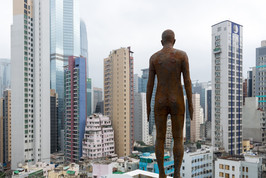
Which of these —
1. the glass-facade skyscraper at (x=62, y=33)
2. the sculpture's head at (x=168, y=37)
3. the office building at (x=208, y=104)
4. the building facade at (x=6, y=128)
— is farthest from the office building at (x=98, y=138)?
the glass-facade skyscraper at (x=62, y=33)

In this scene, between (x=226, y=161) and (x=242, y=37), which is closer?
(x=226, y=161)

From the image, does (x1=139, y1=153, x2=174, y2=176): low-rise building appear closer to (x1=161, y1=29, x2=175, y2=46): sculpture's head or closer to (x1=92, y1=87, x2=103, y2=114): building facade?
(x1=161, y1=29, x2=175, y2=46): sculpture's head

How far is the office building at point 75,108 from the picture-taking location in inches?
1415

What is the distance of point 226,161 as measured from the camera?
63.0 feet

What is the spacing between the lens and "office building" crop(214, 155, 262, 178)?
60.1 ft

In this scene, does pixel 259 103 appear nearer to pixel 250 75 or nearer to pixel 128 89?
pixel 250 75

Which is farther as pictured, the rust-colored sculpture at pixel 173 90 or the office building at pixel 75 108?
the office building at pixel 75 108

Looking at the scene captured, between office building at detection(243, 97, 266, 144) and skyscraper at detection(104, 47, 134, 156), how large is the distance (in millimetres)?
21589

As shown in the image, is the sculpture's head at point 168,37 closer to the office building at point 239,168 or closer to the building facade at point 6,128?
the office building at point 239,168

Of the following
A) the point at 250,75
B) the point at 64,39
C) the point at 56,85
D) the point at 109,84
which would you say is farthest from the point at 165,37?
the point at 64,39

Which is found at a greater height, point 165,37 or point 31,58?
point 31,58

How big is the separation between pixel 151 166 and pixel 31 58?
22.8 metres

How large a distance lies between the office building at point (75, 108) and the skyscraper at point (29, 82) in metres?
5.55

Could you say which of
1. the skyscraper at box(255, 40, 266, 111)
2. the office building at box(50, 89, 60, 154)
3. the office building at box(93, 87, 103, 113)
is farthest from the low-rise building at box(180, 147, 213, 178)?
the office building at box(93, 87, 103, 113)
